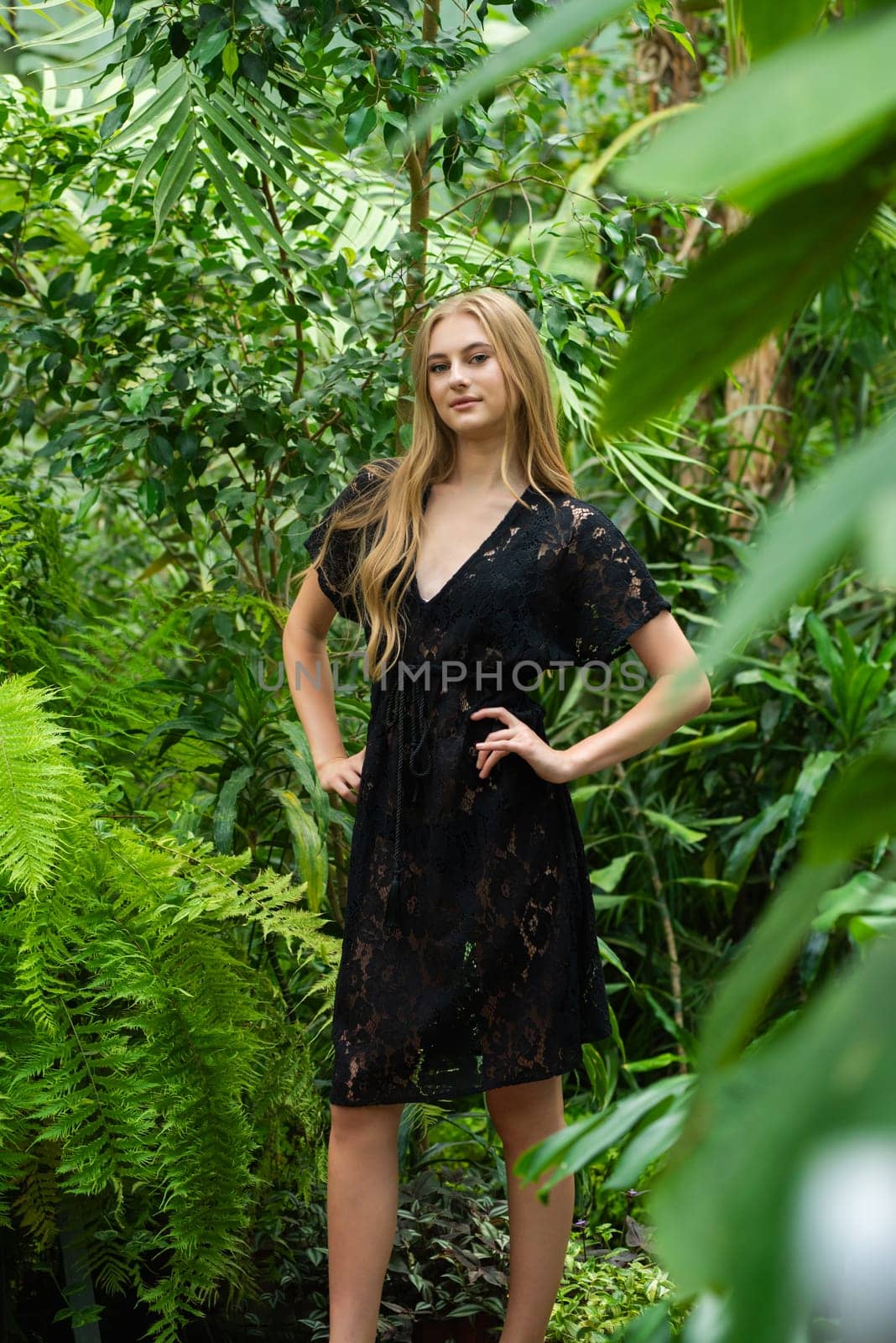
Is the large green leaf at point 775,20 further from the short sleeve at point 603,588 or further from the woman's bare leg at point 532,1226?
the woman's bare leg at point 532,1226

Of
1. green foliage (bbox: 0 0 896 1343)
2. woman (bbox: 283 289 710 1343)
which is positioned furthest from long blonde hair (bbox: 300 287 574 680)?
green foliage (bbox: 0 0 896 1343)

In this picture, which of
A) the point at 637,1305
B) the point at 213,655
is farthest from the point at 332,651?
the point at 637,1305

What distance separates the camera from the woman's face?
1673 mm

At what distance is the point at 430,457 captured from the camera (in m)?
1.74

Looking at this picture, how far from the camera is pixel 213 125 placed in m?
1.94

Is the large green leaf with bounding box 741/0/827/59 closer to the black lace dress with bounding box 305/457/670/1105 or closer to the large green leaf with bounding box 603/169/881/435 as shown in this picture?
the large green leaf with bounding box 603/169/881/435

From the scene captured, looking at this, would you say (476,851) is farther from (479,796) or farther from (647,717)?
(647,717)

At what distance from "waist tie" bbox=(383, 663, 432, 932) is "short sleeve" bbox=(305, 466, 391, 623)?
0.20m

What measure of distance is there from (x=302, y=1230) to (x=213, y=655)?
36.7 inches

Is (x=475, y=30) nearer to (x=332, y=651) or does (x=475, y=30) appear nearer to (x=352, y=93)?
(x=352, y=93)

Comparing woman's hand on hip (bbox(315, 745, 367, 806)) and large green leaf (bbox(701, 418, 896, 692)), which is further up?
large green leaf (bbox(701, 418, 896, 692))

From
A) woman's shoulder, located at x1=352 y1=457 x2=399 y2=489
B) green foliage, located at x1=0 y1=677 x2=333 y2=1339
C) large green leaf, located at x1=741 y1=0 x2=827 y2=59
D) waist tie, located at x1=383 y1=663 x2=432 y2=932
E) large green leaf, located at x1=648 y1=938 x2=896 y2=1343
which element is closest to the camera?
A: large green leaf, located at x1=648 y1=938 x2=896 y2=1343

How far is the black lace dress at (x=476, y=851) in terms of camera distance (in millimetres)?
1598

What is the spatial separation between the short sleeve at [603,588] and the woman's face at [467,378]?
0.54 feet
